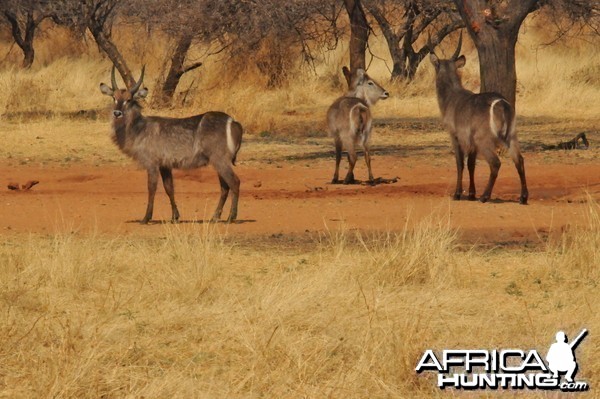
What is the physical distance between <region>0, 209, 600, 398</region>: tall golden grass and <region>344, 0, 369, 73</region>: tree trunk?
1019 centimetres

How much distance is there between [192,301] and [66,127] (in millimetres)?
11886

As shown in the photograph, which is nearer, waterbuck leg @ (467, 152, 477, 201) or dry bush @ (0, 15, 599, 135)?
waterbuck leg @ (467, 152, 477, 201)

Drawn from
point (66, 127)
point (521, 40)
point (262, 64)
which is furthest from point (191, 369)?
point (521, 40)

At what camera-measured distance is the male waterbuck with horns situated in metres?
11.9

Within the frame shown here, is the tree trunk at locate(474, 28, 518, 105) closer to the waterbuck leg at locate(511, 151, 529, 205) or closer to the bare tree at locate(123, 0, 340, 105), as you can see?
the bare tree at locate(123, 0, 340, 105)

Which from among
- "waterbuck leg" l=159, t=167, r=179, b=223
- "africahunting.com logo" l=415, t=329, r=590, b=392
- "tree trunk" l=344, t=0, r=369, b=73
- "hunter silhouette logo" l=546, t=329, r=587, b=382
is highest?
"tree trunk" l=344, t=0, r=369, b=73

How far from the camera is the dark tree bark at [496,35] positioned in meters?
16.0

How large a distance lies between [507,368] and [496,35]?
10.7 meters

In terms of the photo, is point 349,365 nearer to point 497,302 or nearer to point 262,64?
point 497,302

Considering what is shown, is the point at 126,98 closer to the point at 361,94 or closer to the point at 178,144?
the point at 178,144

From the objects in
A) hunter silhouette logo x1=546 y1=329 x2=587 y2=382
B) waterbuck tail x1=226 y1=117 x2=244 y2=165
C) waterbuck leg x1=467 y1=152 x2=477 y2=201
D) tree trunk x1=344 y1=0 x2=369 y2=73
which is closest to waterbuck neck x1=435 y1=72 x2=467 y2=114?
waterbuck leg x1=467 y1=152 x2=477 y2=201

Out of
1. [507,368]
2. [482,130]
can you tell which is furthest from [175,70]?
[507,368]

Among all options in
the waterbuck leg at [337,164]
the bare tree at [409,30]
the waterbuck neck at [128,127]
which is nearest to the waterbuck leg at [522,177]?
the waterbuck leg at [337,164]

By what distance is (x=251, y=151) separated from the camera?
665 inches
